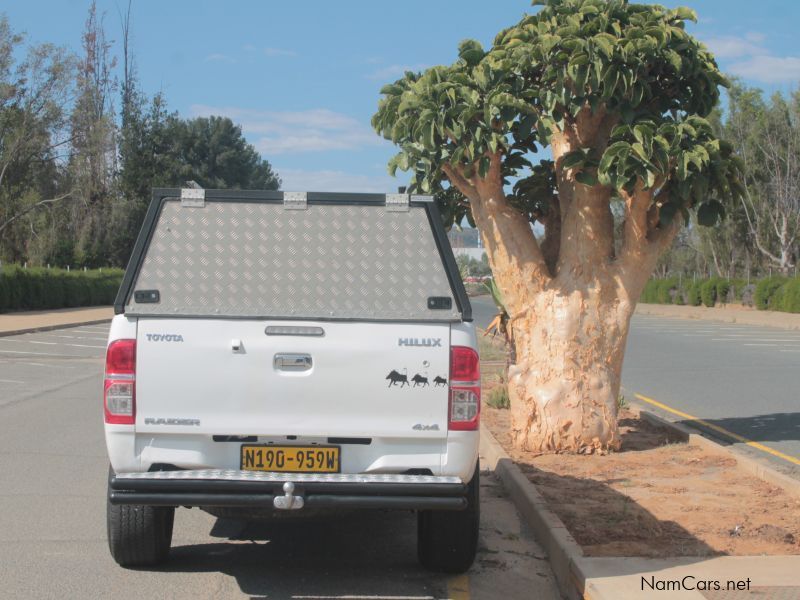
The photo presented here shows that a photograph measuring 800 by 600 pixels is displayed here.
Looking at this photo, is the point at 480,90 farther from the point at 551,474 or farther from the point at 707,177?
the point at 551,474

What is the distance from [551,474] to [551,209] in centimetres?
310

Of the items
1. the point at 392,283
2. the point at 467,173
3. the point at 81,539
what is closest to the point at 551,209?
the point at 467,173

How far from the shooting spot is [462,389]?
17.5ft

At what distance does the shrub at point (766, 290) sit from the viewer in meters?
43.8

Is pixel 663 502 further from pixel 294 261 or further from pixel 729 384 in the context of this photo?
pixel 729 384

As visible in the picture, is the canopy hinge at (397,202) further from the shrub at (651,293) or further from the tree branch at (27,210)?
the shrub at (651,293)

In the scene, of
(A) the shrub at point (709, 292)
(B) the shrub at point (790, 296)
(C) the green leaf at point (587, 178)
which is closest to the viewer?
(C) the green leaf at point (587, 178)

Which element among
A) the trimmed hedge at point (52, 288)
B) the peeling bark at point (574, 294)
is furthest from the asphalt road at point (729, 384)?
the trimmed hedge at point (52, 288)

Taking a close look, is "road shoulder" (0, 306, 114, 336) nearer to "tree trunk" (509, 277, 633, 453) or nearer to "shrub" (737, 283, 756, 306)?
"tree trunk" (509, 277, 633, 453)

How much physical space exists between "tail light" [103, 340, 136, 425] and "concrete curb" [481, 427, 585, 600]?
2.54 meters

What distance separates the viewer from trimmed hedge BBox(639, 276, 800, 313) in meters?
41.9

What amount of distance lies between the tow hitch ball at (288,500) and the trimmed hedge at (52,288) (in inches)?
1388

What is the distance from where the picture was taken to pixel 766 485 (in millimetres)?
8156
